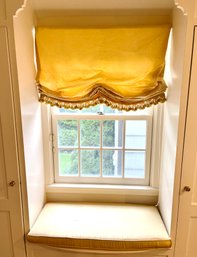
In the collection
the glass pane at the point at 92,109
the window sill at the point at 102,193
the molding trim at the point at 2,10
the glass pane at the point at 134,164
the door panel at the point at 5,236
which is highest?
the molding trim at the point at 2,10

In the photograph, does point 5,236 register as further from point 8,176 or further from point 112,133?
point 112,133

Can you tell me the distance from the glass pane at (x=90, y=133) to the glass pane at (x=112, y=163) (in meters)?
0.12

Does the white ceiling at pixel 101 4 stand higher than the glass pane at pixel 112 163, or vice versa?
the white ceiling at pixel 101 4

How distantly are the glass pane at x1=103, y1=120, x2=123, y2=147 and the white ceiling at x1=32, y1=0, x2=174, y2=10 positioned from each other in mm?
807

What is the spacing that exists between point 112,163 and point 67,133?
0.45m

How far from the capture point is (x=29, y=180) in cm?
153

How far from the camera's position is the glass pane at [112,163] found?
185 cm

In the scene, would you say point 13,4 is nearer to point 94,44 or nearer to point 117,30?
point 94,44

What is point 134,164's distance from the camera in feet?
6.10

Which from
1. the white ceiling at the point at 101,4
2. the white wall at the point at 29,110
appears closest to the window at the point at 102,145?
the white wall at the point at 29,110

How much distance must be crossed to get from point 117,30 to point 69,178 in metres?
1.21

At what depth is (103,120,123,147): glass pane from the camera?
70.6 inches

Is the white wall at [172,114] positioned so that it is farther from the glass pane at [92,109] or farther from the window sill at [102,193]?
the glass pane at [92,109]

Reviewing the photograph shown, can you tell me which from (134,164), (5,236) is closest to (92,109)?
(134,164)
